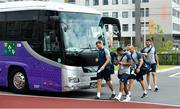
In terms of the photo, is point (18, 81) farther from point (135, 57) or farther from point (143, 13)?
point (143, 13)

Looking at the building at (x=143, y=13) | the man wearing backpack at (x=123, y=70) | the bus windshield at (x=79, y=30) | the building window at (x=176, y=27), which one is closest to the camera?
the man wearing backpack at (x=123, y=70)

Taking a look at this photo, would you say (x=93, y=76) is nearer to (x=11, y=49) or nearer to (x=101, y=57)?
(x=101, y=57)

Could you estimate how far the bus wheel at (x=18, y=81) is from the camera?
16109mm

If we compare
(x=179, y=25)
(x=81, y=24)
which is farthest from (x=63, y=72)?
(x=179, y=25)

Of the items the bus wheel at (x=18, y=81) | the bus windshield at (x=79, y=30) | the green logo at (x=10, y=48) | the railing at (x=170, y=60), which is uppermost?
the bus windshield at (x=79, y=30)

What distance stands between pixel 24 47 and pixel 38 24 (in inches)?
38.7

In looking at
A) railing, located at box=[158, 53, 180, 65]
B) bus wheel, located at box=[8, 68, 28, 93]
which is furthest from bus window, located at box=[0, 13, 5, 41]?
railing, located at box=[158, 53, 180, 65]

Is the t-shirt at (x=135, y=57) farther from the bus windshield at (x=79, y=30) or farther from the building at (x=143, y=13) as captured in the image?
the building at (x=143, y=13)

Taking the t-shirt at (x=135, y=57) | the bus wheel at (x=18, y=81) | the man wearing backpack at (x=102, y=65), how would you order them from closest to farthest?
the man wearing backpack at (x=102, y=65) → the t-shirt at (x=135, y=57) → the bus wheel at (x=18, y=81)

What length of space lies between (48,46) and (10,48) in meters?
1.95

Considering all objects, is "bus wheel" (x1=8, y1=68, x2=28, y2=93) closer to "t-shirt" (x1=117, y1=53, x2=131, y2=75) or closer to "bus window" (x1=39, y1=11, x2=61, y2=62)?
"bus window" (x1=39, y1=11, x2=61, y2=62)

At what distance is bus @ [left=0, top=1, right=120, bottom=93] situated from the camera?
14984 mm

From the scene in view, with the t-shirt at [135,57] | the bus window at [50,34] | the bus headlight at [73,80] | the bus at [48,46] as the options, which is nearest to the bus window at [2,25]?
the bus at [48,46]

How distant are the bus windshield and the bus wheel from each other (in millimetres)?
2204
